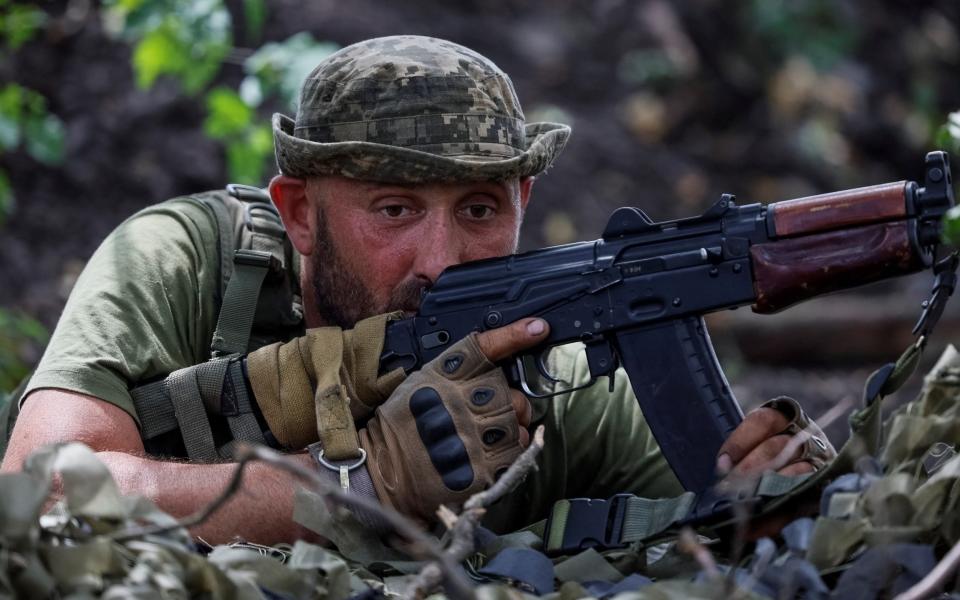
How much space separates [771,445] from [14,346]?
3.17 meters

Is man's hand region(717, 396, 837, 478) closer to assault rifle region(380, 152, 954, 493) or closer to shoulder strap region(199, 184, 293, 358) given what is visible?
assault rifle region(380, 152, 954, 493)

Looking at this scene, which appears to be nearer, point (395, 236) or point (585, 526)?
point (585, 526)

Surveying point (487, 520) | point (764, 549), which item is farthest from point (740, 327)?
point (764, 549)

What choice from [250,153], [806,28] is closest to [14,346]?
[250,153]

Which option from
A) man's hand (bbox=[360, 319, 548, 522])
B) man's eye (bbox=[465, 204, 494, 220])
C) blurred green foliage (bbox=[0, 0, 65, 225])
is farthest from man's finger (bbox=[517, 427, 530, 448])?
blurred green foliage (bbox=[0, 0, 65, 225])

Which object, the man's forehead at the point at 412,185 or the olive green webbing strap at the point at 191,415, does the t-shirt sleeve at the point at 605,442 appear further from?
the olive green webbing strap at the point at 191,415

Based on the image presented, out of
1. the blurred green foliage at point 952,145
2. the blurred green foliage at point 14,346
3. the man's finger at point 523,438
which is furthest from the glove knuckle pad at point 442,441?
the blurred green foliage at point 14,346

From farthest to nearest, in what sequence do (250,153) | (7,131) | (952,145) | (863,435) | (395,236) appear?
(250,153)
(7,131)
(395,236)
(863,435)
(952,145)

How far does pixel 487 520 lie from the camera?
353 centimetres

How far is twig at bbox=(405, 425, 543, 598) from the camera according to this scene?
2.20 m

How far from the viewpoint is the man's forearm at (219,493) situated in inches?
120

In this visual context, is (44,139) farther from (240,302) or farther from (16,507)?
(16,507)

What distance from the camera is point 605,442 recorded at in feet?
12.5

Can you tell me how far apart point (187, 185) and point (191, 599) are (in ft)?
15.9
